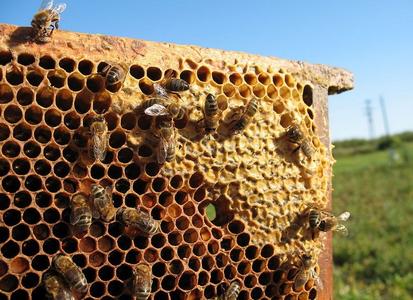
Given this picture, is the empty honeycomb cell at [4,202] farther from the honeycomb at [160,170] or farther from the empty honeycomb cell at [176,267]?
the empty honeycomb cell at [176,267]

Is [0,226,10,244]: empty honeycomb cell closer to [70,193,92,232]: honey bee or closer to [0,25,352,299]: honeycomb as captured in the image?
[0,25,352,299]: honeycomb

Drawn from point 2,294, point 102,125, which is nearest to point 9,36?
point 102,125

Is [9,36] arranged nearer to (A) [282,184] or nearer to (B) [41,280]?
(B) [41,280]

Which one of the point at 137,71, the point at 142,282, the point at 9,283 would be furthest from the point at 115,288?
the point at 137,71

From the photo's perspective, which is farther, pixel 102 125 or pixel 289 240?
pixel 289 240

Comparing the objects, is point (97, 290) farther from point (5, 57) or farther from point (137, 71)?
point (5, 57)
